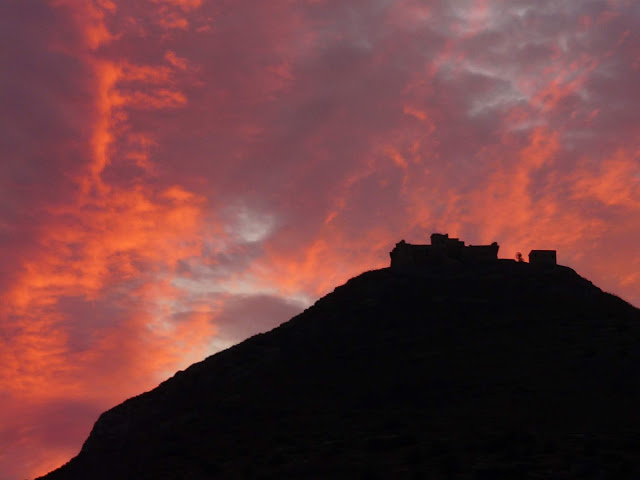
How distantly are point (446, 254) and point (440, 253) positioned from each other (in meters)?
0.79

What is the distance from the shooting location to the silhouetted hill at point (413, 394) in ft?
135

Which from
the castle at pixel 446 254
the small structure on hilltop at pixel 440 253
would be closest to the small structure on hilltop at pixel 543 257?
the castle at pixel 446 254

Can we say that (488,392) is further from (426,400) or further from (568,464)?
(568,464)

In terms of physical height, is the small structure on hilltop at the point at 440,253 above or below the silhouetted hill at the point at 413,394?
above

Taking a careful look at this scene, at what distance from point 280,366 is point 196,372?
38.5ft

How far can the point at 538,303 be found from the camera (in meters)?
68.7

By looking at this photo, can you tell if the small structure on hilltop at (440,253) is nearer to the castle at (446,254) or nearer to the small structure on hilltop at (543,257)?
the castle at (446,254)

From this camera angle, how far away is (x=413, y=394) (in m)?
54.2

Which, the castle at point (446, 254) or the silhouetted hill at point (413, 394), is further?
the castle at point (446, 254)

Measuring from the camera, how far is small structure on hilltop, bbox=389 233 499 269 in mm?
79812

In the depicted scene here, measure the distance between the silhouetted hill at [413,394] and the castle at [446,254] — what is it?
179 cm

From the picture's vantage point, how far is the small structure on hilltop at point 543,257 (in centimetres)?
7912

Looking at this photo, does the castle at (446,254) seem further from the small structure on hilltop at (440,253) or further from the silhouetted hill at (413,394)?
the silhouetted hill at (413,394)

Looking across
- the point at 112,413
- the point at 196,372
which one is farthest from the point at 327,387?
the point at 112,413
